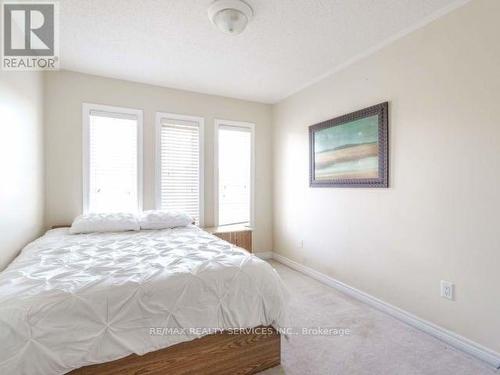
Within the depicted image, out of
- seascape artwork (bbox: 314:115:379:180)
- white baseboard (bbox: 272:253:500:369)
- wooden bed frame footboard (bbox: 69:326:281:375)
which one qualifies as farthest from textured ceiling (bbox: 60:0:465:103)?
white baseboard (bbox: 272:253:500:369)

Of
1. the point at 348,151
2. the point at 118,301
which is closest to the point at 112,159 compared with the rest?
the point at 118,301

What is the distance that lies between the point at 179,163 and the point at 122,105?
100 centimetres

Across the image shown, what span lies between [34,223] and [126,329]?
208 cm

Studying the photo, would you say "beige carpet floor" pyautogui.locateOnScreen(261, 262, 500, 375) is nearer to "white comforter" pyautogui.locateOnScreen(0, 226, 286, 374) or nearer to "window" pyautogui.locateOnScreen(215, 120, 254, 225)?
"white comforter" pyautogui.locateOnScreen(0, 226, 286, 374)

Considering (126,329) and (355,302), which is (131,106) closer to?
(126,329)

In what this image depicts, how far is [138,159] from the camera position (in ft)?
11.2

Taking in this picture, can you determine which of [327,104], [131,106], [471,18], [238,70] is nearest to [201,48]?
[238,70]

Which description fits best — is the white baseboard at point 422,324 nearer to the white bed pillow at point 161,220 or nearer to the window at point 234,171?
the window at point 234,171

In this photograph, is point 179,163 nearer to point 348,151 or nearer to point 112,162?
point 112,162

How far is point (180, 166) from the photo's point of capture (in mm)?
3689

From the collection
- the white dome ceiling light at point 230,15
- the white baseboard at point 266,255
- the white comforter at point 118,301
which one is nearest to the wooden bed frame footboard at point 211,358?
the white comforter at point 118,301

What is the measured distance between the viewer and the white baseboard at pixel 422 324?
1.81 metres

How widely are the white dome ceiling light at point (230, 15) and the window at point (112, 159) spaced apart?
1.83m

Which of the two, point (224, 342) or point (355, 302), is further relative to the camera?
point (355, 302)
